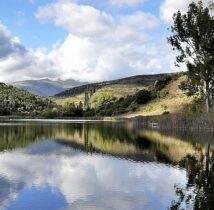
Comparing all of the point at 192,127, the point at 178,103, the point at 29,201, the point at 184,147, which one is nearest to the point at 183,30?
the point at 192,127

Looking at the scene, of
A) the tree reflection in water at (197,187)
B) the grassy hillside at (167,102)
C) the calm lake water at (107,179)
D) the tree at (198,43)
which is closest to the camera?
the tree reflection in water at (197,187)

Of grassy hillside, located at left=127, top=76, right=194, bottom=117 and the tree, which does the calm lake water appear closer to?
the tree

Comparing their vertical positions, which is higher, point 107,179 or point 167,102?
point 167,102

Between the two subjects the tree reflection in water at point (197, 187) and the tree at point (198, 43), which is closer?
the tree reflection in water at point (197, 187)

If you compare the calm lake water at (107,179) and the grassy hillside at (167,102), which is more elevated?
the grassy hillside at (167,102)

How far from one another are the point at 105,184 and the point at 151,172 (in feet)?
17.0

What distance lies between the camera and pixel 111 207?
18781mm

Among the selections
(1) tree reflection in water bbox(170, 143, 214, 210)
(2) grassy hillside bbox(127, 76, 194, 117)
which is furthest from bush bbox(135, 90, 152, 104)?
(1) tree reflection in water bbox(170, 143, 214, 210)

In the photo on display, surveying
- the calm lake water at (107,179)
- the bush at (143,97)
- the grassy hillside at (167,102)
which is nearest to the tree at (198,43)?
the calm lake water at (107,179)

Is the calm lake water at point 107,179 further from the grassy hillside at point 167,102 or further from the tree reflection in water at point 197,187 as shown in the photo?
the grassy hillside at point 167,102

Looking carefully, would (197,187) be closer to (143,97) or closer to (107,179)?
(107,179)

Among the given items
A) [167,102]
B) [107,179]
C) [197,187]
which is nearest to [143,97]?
[167,102]

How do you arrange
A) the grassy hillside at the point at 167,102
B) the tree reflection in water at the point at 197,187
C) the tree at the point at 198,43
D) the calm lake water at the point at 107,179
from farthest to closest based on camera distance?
the grassy hillside at the point at 167,102 < the tree at the point at 198,43 < the calm lake water at the point at 107,179 < the tree reflection in water at the point at 197,187

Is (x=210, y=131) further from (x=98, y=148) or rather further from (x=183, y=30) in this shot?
(x=98, y=148)
